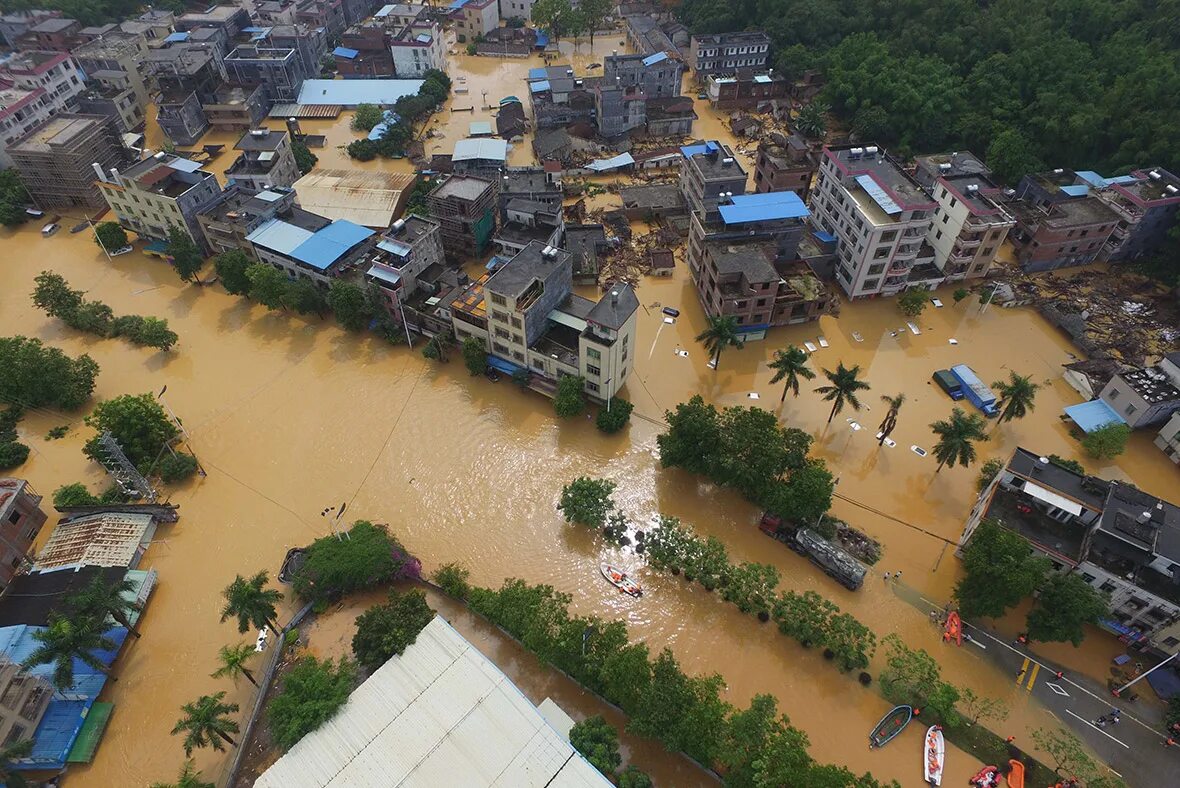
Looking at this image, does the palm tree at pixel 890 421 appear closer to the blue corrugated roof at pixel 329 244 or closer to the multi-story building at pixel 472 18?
the blue corrugated roof at pixel 329 244

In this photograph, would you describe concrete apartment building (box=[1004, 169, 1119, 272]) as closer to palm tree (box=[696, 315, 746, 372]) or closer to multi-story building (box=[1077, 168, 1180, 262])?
multi-story building (box=[1077, 168, 1180, 262])

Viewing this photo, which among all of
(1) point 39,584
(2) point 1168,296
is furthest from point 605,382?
(2) point 1168,296

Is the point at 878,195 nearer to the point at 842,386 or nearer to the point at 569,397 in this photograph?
the point at 842,386

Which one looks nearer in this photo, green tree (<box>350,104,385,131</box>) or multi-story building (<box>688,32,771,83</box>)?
green tree (<box>350,104,385,131</box>)

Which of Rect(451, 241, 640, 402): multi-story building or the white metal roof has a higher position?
Rect(451, 241, 640, 402): multi-story building

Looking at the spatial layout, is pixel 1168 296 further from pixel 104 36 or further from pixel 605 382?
pixel 104 36

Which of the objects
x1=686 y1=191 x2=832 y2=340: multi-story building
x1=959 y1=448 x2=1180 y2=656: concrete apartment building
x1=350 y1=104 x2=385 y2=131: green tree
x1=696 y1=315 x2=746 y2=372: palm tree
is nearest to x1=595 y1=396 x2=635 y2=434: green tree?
x1=696 y1=315 x2=746 y2=372: palm tree

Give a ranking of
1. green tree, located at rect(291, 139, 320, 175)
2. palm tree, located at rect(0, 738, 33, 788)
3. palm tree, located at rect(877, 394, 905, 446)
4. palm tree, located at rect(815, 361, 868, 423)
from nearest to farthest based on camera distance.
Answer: palm tree, located at rect(0, 738, 33, 788), palm tree, located at rect(877, 394, 905, 446), palm tree, located at rect(815, 361, 868, 423), green tree, located at rect(291, 139, 320, 175)

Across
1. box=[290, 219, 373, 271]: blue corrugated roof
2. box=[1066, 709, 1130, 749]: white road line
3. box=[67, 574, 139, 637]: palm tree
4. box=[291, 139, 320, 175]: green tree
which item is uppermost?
box=[290, 219, 373, 271]: blue corrugated roof
